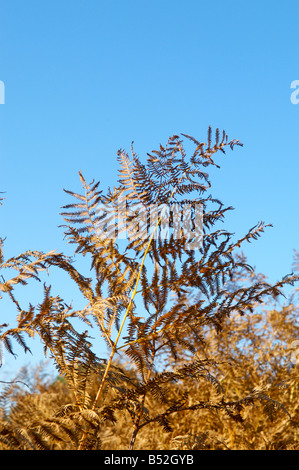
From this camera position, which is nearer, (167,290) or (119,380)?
(119,380)

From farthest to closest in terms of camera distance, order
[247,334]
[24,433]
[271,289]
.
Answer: [247,334] < [271,289] < [24,433]

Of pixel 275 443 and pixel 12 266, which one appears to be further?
pixel 275 443

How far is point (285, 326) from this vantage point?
16.3 feet

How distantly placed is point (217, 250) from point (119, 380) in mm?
780

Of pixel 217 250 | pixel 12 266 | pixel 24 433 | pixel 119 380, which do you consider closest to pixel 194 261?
pixel 217 250

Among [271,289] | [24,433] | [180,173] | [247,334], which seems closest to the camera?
[24,433]

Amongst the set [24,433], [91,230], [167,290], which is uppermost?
[91,230]

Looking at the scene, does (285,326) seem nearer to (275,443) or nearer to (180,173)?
(275,443)

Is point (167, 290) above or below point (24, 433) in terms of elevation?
above

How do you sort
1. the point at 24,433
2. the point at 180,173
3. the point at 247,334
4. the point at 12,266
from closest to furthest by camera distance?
1. the point at 24,433
2. the point at 12,266
3. the point at 180,173
4. the point at 247,334

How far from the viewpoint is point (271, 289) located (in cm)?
229
